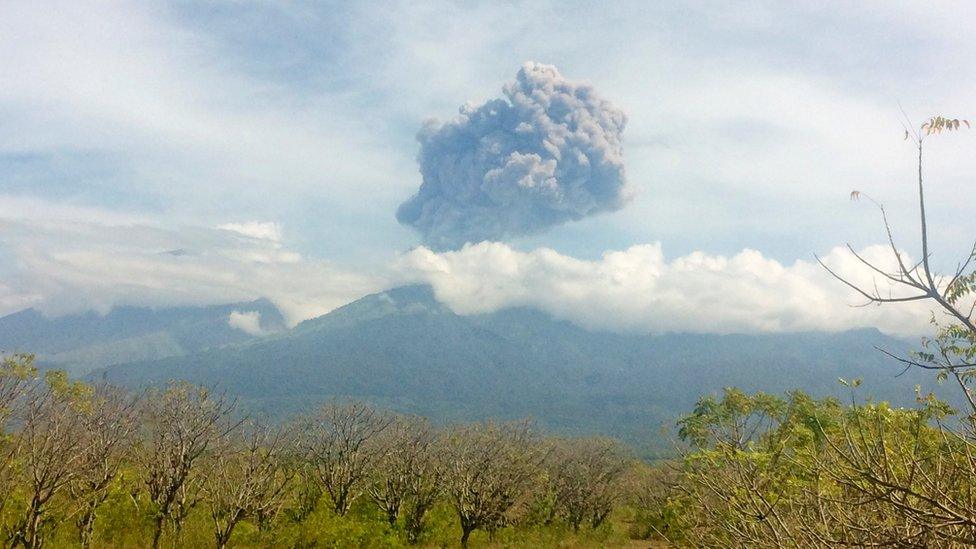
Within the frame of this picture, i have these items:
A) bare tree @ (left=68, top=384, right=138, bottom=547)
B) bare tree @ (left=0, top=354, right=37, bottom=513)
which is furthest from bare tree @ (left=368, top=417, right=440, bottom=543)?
bare tree @ (left=0, top=354, right=37, bottom=513)

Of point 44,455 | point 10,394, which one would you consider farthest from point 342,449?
point 10,394

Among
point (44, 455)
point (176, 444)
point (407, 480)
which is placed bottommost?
point (407, 480)

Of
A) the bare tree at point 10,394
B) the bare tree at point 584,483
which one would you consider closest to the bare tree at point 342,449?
the bare tree at point 10,394

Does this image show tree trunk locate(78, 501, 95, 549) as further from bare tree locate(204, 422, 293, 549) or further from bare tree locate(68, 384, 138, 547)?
bare tree locate(204, 422, 293, 549)

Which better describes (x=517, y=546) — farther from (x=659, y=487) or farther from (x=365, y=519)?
(x=659, y=487)

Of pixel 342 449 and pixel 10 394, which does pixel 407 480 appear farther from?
pixel 10 394

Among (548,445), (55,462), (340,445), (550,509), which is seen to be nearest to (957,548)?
(55,462)
